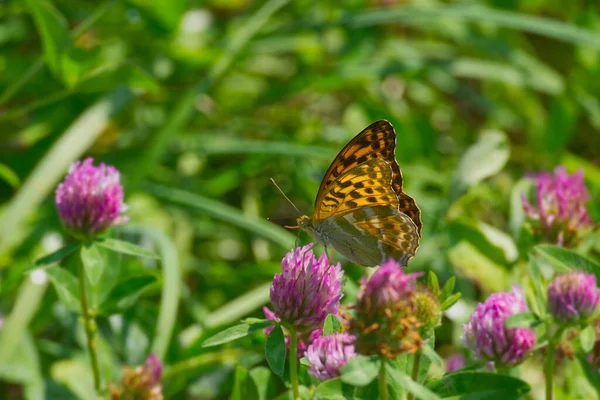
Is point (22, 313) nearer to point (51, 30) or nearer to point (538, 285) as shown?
point (51, 30)

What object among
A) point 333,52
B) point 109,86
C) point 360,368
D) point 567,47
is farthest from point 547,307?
point 567,47

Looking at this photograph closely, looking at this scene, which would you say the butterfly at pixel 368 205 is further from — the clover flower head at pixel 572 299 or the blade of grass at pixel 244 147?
the blade of grass at pixel 244 147

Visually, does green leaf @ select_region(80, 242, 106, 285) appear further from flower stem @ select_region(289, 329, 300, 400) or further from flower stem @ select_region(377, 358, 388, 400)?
flower stem @ select_region(377, 358, 388, 400)

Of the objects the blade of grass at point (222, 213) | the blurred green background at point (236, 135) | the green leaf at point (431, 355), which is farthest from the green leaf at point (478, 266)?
the green leaf at point (431, 355)

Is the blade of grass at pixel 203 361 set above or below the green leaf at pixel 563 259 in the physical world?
below

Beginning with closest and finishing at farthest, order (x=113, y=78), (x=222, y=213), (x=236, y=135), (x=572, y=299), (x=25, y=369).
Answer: (x=572, y=299) < (x=25, y=369) < (x=113, y=78) < (x=222, y=213) < (x=236, y=135)

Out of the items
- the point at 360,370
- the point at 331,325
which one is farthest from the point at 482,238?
the point at 360,370
